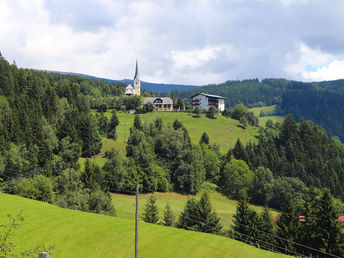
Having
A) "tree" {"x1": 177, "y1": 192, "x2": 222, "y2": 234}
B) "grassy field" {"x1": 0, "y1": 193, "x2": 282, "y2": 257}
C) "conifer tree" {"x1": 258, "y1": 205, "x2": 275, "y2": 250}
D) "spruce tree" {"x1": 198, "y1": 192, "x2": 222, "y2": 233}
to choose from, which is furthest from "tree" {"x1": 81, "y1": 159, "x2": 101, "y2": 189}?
"conifer tree" {"x1": 258, "y1": 205, "x2": 275, "y2": 250}

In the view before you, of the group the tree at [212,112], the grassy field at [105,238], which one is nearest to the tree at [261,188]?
the grassy field at [105,238]

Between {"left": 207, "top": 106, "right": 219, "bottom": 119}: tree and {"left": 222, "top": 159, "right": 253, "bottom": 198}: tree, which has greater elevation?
{"left": 207, "top": 106, "right": 219, "bottom": 119}: tree

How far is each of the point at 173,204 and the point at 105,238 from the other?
45.8 meters

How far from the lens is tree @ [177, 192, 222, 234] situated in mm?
54125

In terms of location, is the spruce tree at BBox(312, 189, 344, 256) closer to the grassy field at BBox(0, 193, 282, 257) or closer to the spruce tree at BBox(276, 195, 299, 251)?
the spruce tree at BBox(276, 195, 299, 251)

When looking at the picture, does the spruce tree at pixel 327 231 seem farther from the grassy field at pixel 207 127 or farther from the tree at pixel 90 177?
the grassy field at pixel 207 127

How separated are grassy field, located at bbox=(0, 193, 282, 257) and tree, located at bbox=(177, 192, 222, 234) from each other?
11.4 metres

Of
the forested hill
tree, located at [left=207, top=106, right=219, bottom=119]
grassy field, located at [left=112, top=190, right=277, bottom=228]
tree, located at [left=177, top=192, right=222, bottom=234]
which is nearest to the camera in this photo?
tree, located at [left=177, top=192, right=222, bottom=234]

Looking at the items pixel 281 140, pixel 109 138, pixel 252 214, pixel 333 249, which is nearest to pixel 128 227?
pixel 252 214

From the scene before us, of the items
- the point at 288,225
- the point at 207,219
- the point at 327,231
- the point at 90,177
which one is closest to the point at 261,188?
the point at 207,219

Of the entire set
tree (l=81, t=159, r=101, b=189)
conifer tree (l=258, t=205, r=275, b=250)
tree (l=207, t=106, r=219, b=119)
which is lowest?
conifer tree (l=258, t=205, r=275, b=250)

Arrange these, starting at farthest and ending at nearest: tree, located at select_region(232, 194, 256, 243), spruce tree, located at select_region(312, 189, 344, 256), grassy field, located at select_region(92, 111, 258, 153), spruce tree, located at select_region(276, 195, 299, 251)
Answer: grassy field, located at select_region(92, 111, 258, 153) → tree, located at select_region(232, 194, 256, 243) → spruce tree, located at select_region(276, 195, 299, 251) → spruce tree, located at select_region(312, 189, 344, 256)

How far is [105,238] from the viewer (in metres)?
38.8

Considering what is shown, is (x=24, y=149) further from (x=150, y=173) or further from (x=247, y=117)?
(x=247, y=117)
